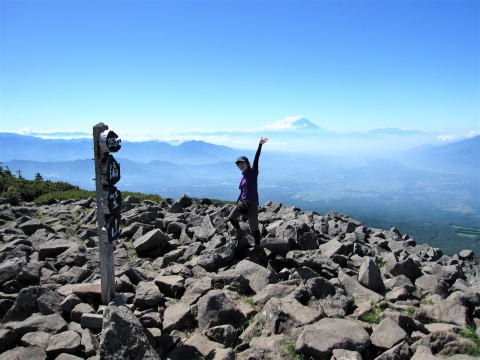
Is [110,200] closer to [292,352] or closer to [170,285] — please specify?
[170,285]

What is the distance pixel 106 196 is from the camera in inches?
283

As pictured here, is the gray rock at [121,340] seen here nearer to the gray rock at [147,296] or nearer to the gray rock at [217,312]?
the gray rock at [217,312]

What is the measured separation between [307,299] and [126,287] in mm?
4155

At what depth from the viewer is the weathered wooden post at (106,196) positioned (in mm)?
7027

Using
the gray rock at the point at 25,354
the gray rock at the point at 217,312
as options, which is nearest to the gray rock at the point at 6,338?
the gray rock at the point at 25,354

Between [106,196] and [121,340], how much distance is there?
311cm

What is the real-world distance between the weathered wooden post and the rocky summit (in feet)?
1.71

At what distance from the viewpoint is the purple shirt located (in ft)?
32.4

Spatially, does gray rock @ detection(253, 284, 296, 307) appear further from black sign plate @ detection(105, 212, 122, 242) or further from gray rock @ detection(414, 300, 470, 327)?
black sign plate @ detection(105, 212, 122, 242)

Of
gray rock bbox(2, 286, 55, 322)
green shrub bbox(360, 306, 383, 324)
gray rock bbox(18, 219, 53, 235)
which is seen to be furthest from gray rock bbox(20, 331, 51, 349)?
gray rock bbox(18, 219, 53, 235)

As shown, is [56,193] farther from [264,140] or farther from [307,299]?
[307,299]

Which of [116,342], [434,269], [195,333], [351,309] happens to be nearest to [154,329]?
[195,333]

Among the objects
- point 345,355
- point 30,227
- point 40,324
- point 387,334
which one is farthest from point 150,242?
point 387,334

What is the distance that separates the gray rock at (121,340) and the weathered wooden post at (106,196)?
2.25 meters
